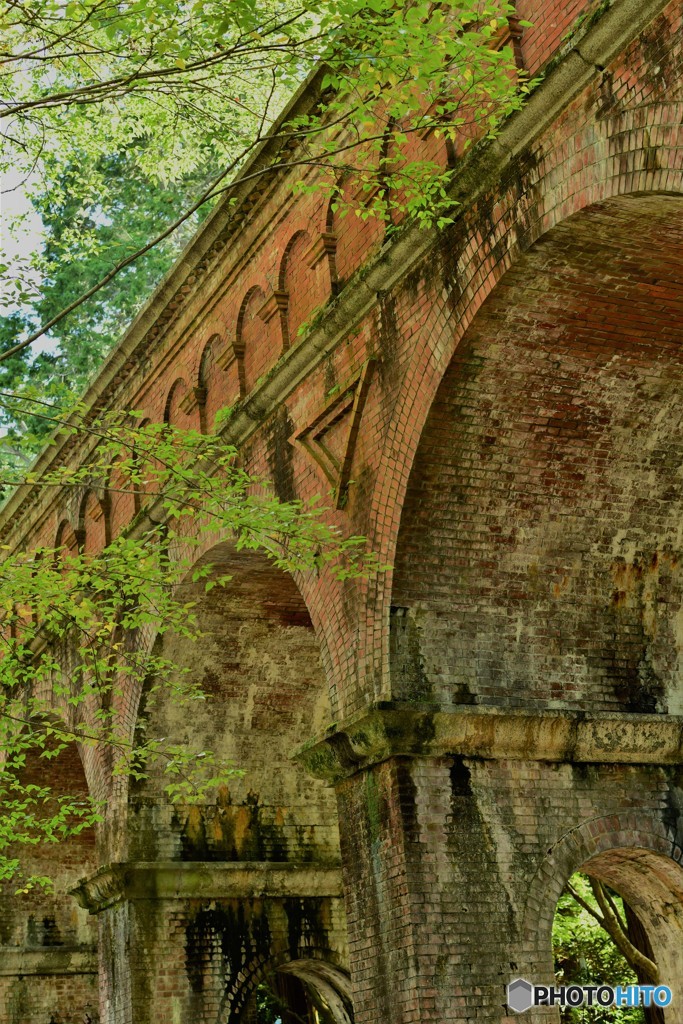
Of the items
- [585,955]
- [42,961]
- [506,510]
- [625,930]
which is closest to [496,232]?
[506,510]

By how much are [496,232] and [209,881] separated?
7.00 meters

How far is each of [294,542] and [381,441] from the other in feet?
3.03

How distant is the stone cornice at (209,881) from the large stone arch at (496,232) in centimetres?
442

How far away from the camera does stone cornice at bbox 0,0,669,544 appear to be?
6.59 meters

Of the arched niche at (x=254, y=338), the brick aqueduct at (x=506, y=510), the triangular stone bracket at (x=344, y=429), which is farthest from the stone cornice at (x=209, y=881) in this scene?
the triangular stone bracket at (x=344, y=429)

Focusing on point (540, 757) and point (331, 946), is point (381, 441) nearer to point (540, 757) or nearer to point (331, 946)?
point (540, 757)

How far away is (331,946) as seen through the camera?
12336 millimetres

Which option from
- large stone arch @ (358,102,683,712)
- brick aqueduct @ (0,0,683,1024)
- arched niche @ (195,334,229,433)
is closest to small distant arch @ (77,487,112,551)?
arched niche @ (195,334,229,433)

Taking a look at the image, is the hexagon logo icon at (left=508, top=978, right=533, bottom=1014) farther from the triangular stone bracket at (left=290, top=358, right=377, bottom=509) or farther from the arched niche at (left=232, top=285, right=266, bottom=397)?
the arched niche at (left=232, top=285, right=266, bottom=397)

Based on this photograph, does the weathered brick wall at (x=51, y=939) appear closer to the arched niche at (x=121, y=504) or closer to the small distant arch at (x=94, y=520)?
the small distant arch at (x=94, y=520)

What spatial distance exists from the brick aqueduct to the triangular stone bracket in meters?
0.02

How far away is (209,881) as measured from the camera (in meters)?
12.0

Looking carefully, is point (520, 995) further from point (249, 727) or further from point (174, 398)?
point (174, 398)

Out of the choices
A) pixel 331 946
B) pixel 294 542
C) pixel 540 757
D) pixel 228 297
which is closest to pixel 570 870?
pixel 540 757
